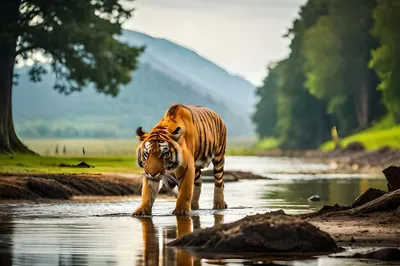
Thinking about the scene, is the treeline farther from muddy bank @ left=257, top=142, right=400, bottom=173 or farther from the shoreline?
the shoreline

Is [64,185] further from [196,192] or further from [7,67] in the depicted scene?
[7,67]

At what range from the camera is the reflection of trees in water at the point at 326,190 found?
35406mm

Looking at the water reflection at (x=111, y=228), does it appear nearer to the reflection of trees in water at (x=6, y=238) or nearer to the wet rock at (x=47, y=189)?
the reflection of trees in water at (x=6, y=238)

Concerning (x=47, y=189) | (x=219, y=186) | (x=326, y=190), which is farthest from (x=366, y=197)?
(x=326, y=190)

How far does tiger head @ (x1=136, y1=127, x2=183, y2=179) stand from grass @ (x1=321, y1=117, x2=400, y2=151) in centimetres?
5440

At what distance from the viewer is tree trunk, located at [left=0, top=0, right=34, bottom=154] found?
50688 millimetres

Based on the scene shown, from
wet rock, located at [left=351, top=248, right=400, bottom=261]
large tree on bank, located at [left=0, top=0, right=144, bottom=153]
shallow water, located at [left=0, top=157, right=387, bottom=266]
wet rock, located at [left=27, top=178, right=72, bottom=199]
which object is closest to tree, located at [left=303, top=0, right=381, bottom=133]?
large tree on bank, located at [left=0, top=0, right=144, bottom=153]

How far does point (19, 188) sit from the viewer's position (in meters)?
31.9

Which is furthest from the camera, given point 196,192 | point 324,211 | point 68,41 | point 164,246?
Answer: point 68,41

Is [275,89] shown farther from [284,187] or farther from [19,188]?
[19,188]

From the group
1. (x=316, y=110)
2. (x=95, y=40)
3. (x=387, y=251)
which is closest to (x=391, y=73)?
(x=316, y=110)

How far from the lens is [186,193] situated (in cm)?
2719

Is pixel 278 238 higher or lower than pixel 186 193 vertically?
lower

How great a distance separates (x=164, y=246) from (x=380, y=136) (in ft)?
254
